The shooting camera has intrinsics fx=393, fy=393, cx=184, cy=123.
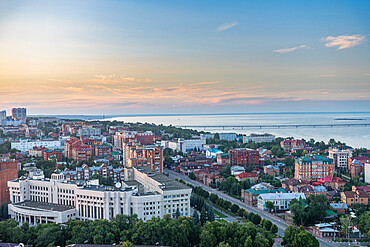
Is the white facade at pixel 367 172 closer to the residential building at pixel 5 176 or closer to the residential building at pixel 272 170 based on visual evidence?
the residential building at pixel 272 170

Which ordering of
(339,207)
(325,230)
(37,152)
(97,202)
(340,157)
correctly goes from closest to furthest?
(325,230) < (97,202) < (339,207) < (340,157) < (37,152)

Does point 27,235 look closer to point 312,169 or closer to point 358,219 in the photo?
point 358,219

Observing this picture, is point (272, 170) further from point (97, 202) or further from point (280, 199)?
point (97, 202)

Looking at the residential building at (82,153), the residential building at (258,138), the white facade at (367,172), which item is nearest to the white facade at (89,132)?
the residential building at (82,153)

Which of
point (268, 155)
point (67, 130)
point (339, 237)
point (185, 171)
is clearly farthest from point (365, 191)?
point (67, 130)

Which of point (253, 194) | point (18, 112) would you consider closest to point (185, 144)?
point (253, 194)

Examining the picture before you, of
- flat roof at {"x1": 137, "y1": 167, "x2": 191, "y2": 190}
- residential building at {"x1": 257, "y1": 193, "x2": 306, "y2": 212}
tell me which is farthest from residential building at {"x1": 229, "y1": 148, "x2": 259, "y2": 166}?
flat roof at {"x1": 137, "y1": 167, "x2": 191, "y2": 190}
